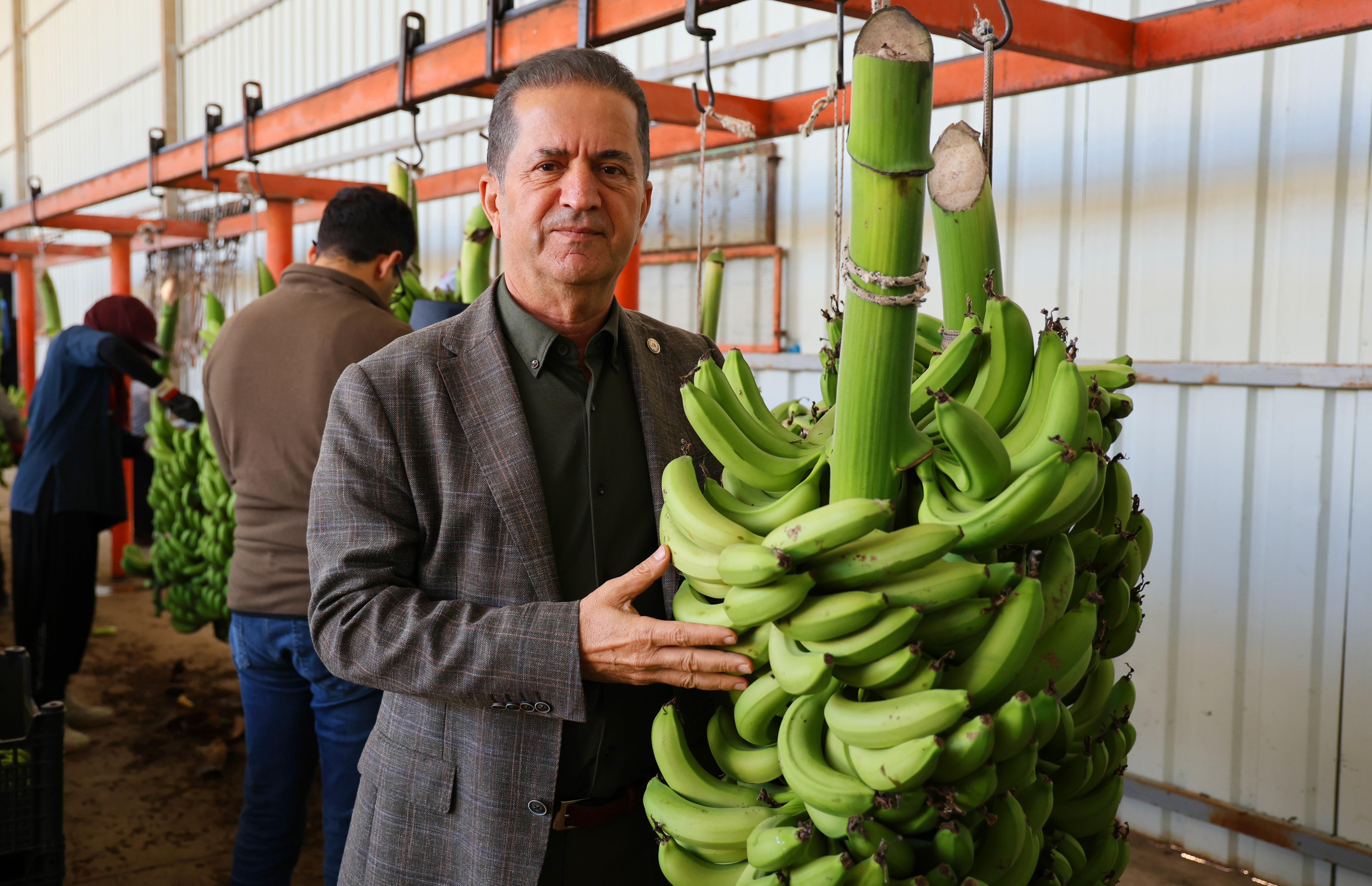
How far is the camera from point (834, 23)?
165 inches

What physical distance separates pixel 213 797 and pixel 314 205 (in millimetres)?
3172

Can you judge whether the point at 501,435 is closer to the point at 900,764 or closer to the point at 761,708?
the point at 761,708

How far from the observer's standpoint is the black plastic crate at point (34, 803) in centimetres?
248

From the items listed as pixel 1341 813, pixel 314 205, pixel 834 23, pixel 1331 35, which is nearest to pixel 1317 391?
pixel 1341 813

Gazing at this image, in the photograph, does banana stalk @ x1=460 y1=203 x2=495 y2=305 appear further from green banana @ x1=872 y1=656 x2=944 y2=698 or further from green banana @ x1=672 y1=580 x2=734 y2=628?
green banana @ x1=872 y1=656 x2=944 y2=698

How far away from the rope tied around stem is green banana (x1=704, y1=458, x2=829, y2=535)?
→ 257 mm

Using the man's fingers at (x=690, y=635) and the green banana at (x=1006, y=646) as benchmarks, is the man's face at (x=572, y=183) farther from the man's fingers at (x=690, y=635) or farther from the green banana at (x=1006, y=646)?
the green banana at (x=1006, y=646)

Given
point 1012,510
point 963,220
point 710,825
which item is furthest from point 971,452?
point 710,825

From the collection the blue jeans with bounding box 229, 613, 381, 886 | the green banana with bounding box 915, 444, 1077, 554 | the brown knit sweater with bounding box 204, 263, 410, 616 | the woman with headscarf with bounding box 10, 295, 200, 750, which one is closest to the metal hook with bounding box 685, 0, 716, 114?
the green banana with bounding box 915, 444, 1077, 554

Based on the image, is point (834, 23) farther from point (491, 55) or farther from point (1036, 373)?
point (1036, 373)

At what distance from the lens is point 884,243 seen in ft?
2.65

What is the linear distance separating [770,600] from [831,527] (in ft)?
0.31

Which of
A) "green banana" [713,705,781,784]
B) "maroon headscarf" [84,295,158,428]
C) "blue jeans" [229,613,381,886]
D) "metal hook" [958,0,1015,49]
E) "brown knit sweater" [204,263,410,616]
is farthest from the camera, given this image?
"maroon headscarf" [84,295,158,428]

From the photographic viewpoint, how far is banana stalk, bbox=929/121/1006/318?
3.22ft
